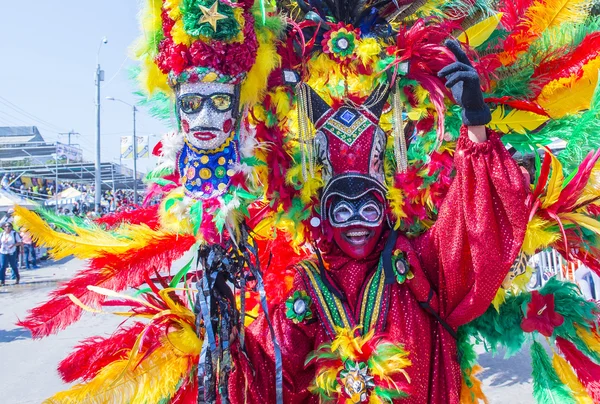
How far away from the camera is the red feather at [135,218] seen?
192 cm

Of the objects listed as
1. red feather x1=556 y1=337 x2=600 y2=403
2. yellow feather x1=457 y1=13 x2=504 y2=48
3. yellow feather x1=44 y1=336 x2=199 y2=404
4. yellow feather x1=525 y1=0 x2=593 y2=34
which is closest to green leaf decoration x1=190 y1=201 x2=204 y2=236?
yellow feather x1=44 y1=336 x2=199 y2=404

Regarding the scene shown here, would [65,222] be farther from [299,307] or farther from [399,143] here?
[399,143]

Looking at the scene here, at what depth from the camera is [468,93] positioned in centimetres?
133

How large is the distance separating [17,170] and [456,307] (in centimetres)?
2235

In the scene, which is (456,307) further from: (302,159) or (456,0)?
(456,0)

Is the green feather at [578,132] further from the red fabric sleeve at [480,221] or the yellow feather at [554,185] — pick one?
the red fabric sleeve at [480,221]

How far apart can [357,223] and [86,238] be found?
3.17 ft

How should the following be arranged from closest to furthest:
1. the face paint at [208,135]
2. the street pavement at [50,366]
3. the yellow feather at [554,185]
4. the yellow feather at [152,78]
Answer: the yellow feather at [554,185], the face paint at [208,135], the yellow feather at [152,78], the street pavement at [50,366]

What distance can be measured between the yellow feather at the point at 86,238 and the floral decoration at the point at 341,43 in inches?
35.6

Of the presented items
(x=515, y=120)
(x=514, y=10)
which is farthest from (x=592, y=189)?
(x=514, y=10)

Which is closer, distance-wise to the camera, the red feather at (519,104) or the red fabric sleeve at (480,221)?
the red fabric sleeve at (480,221)

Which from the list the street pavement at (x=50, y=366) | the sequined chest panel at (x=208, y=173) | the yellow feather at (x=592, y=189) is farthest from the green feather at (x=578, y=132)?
the street pavement at (x=50, y=366)

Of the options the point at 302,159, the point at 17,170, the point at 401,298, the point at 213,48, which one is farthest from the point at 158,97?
the point at 17,170

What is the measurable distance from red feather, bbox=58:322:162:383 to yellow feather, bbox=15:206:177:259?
0.29m
